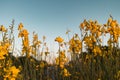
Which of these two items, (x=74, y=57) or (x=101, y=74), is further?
(x=74, y=57)

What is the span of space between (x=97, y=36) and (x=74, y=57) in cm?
107

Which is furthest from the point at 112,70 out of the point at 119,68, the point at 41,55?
the point at 41,55

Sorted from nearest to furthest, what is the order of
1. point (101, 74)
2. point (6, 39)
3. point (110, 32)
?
point (6, 39), point (110, 32), point (101, 74)

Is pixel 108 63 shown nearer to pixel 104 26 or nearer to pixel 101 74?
pixel 101 74

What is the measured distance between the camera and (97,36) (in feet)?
17.8

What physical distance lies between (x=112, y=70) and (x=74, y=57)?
113 centimetres

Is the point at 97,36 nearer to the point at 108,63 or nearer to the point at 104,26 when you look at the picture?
the point at 104,26

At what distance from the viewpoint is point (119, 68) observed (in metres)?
5.52

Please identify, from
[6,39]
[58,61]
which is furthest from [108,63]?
[6,39]

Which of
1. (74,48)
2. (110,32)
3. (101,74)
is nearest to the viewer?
(110,32)

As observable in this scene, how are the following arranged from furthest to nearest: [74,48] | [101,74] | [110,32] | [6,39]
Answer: [74,48] < [101,74] < [110,32] < [6,39]

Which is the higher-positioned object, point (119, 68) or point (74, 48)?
point (74, 48)

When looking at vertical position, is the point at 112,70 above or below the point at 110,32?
below

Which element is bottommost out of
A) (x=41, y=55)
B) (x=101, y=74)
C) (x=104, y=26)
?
(x=101, y=74)
